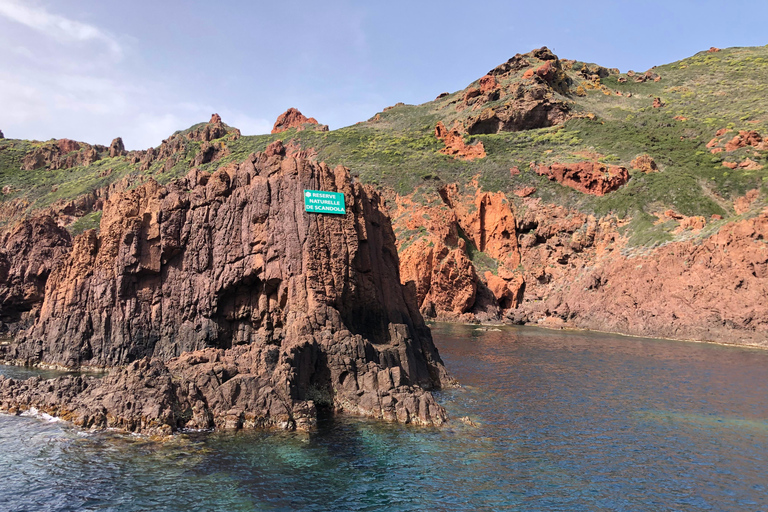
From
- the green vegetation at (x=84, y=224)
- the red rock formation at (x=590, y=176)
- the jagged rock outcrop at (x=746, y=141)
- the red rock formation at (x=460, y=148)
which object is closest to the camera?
the jagged rock outcrop at (x=746, y=141)

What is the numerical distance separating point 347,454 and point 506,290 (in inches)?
2171

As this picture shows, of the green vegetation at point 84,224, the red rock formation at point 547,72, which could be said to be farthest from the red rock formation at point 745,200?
the green vegetation at point 84,224

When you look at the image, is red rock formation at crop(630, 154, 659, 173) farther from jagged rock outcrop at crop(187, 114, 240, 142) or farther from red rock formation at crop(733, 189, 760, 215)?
jagged rock outcrop at crop(187, 114, 240, 142)

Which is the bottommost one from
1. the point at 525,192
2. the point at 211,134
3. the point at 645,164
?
the point at 525,192

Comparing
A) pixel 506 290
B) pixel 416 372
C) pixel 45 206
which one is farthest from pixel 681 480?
pixel 45 206

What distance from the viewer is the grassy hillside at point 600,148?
67.9 m

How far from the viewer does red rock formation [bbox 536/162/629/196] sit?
7200 cm

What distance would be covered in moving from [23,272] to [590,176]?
70.8 metres

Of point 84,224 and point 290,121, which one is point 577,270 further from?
point 290,121

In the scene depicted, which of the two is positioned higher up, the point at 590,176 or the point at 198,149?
the point at 198,149

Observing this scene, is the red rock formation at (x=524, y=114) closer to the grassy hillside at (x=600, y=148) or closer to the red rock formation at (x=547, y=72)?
the grassy hillside at (x=600, y=148)

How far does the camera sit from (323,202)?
81.1 feet

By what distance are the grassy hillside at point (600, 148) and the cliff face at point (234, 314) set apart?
4542 centimetres

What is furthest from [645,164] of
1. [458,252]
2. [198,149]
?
[198,149]
